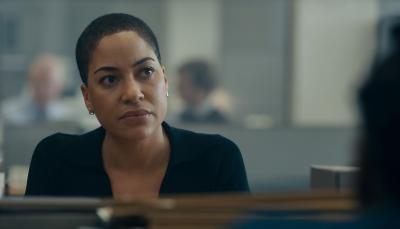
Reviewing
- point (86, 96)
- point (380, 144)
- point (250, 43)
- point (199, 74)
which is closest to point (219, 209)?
point (380, 144)

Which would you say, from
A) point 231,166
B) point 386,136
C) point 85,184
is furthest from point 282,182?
point 386,136

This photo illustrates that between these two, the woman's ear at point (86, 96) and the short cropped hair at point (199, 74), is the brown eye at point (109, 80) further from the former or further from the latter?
the short cropped hair at point (199, 74)

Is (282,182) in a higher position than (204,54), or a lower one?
lower

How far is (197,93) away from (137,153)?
321 cm

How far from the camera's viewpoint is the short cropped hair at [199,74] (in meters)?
5.06

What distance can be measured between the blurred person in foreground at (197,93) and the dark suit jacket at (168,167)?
2878 millimetres

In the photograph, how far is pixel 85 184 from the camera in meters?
1.81

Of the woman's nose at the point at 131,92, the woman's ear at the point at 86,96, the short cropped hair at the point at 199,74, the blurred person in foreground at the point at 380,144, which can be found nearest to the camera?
the blurred person in foreground at the point at 380,144

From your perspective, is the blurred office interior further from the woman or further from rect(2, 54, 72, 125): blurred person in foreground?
the woman

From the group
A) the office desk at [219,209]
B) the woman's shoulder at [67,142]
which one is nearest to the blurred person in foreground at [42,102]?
the woman's shoulder at [67,142]

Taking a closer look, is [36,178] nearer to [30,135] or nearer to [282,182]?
[282,182]

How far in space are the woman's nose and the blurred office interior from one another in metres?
4.24

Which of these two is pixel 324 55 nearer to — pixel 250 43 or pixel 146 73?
pixel 250 43

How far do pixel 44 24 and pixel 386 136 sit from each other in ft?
20.3
